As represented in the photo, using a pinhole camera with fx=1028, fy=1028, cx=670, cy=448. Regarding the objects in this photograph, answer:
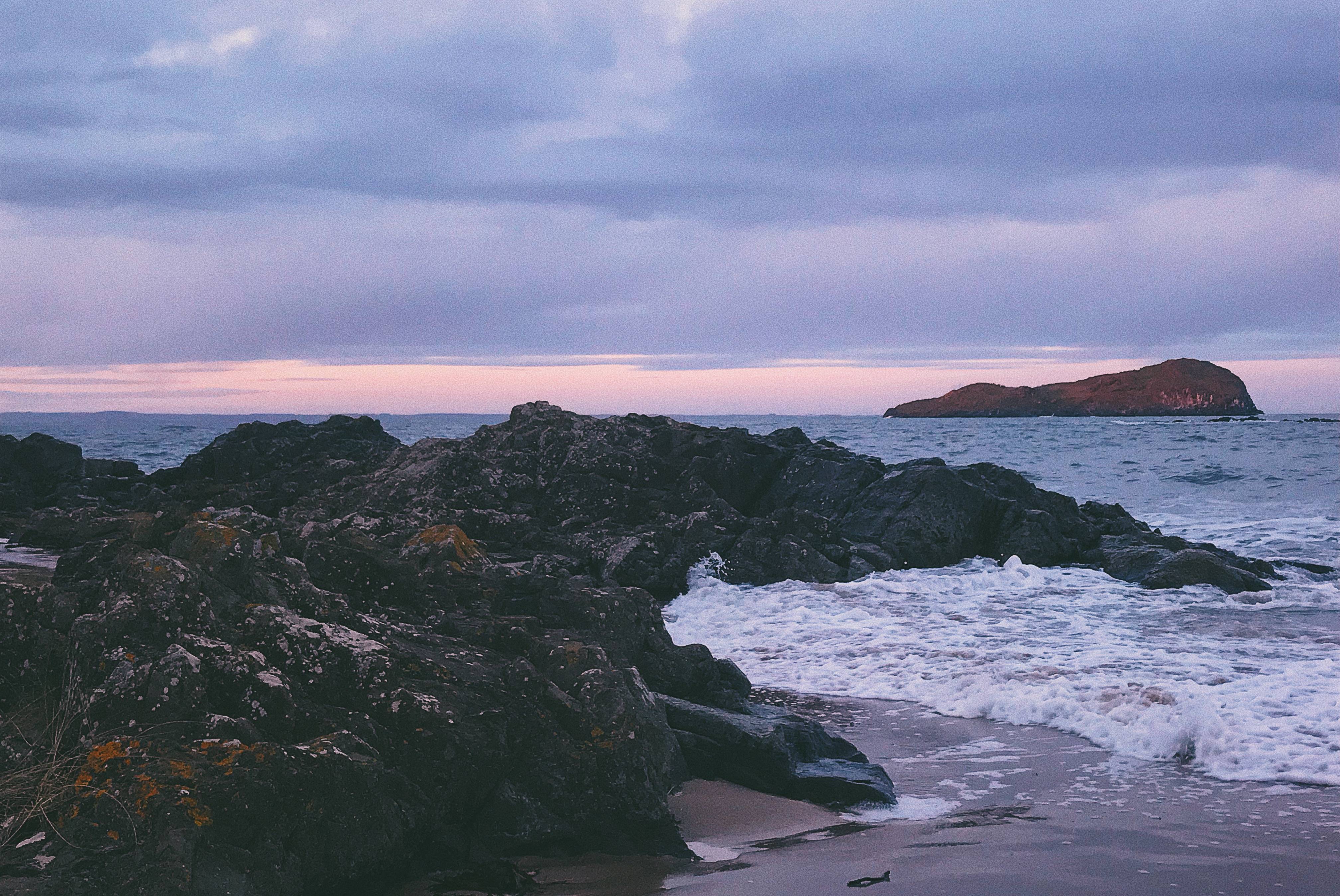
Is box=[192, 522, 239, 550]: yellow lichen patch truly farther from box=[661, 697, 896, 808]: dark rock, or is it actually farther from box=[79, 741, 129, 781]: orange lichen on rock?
box=[661, 697, 896, 808]: dark rock

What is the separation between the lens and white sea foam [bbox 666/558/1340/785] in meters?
8.16

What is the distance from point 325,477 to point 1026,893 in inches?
903

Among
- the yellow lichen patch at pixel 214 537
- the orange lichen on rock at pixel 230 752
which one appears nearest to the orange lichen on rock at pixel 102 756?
the orange lichen on rock at pixel 230 752

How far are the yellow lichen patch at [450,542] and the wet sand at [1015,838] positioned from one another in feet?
11.3

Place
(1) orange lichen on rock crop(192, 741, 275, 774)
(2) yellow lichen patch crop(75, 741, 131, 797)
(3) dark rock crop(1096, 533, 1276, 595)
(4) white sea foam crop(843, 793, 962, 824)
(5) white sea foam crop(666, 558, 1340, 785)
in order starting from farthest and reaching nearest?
(3) dark rock crop(1096, 533, 1276, 595), (5) white sea foam crop(666, 558, 1340, 785), (4) white sea foam crop(843, 793, 962, 824), (1) orange lichen on rock crop(192, 741, 275, 774), (2) yellow lichen patch crop(75, 741, 131, 797)

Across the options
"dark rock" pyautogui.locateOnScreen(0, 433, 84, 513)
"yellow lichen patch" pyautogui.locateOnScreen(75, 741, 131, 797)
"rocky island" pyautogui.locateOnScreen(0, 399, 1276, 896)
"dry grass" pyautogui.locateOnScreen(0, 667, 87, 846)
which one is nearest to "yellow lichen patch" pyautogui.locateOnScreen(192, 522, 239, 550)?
"rocky island" pyautogui.locateOnScreen(0, 399, 1276, 896)

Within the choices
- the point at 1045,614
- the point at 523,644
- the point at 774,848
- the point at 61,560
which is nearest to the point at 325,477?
the point at 61,560

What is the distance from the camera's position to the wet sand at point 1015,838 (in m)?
5.30

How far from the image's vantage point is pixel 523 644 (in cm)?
716

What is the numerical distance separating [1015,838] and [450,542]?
5.39m

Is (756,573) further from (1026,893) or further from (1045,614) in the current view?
(1026,893)

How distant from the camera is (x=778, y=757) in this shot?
7.05m

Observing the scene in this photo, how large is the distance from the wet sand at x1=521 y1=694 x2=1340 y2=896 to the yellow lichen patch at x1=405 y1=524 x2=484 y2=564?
3459 mm

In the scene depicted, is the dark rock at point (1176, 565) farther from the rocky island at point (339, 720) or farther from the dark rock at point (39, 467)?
the dark rock at point (39, 467)
